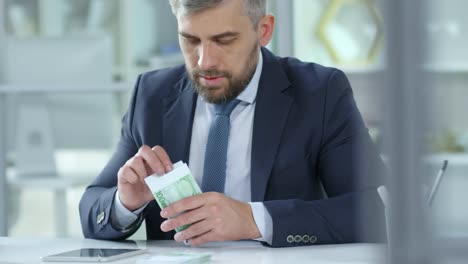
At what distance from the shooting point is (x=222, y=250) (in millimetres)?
2010

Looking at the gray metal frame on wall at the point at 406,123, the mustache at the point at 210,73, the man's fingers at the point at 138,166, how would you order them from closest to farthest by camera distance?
the gray metal frame on wall at the point at 406,123
the man's fingers at the point at 138,166
the mustache at the point at 210,73

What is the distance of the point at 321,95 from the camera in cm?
241

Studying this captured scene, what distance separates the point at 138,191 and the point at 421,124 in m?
1.84

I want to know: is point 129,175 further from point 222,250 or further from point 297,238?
point 297,238

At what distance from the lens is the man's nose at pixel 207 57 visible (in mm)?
2297

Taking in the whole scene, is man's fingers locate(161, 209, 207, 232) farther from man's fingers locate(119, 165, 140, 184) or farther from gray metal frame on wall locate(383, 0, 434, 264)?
gray metal frame on wall locate(383, 0, 434, 264)

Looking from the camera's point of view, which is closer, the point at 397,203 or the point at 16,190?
the point at 397,203

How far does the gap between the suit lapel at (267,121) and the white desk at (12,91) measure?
5.37ft

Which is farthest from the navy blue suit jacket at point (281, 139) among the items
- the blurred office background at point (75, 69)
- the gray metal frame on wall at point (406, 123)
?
the gray metal frame on wall at point (406, 123)

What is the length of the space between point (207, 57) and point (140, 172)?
39 centimetres

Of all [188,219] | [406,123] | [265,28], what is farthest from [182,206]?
[406,123]

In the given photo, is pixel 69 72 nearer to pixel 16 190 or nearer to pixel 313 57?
pixel 16 190

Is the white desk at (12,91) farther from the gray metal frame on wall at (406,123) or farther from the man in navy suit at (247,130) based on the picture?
the gray metal frame on wall at (406,123)

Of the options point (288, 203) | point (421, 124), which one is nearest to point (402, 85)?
point (421, 124)
